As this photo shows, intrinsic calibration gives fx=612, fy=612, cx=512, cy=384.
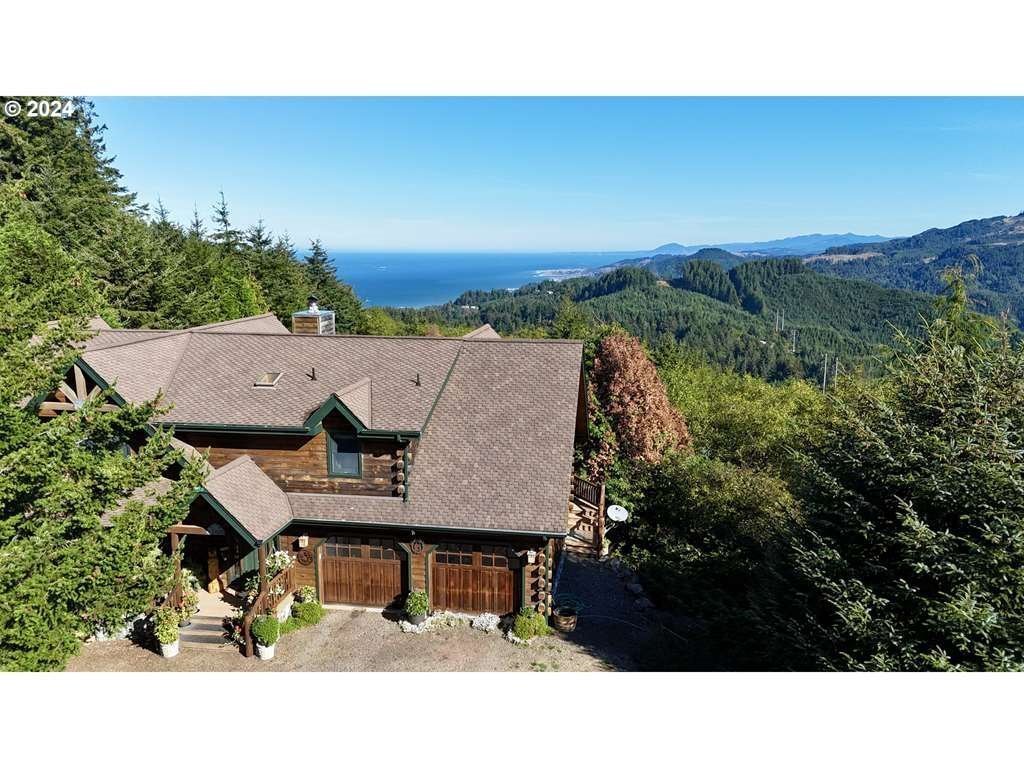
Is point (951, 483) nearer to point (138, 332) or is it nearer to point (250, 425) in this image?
point (250, 425)

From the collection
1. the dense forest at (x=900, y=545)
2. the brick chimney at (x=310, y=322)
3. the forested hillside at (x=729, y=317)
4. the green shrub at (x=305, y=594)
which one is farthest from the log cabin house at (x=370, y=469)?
the forested hillside at (x=729, y=317)

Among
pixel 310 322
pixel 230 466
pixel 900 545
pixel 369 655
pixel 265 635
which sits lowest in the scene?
pixel 369 655

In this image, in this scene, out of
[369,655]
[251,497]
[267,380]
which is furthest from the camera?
[267,380]

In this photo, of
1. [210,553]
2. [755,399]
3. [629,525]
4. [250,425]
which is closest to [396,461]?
[250,425]

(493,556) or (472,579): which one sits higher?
(493,556)

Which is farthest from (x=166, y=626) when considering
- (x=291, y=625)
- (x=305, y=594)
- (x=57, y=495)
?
(x=57, y=495)

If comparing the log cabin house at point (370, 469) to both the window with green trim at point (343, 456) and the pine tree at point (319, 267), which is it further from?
the pine tree at point (319, 267)

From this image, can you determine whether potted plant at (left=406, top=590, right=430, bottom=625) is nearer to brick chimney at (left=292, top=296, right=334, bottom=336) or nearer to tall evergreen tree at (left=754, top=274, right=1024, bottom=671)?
tall evergreen tree at (left=754, top=274, right=1024, bottom=671)

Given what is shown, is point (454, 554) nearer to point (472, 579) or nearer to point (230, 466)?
point (472, 579)
